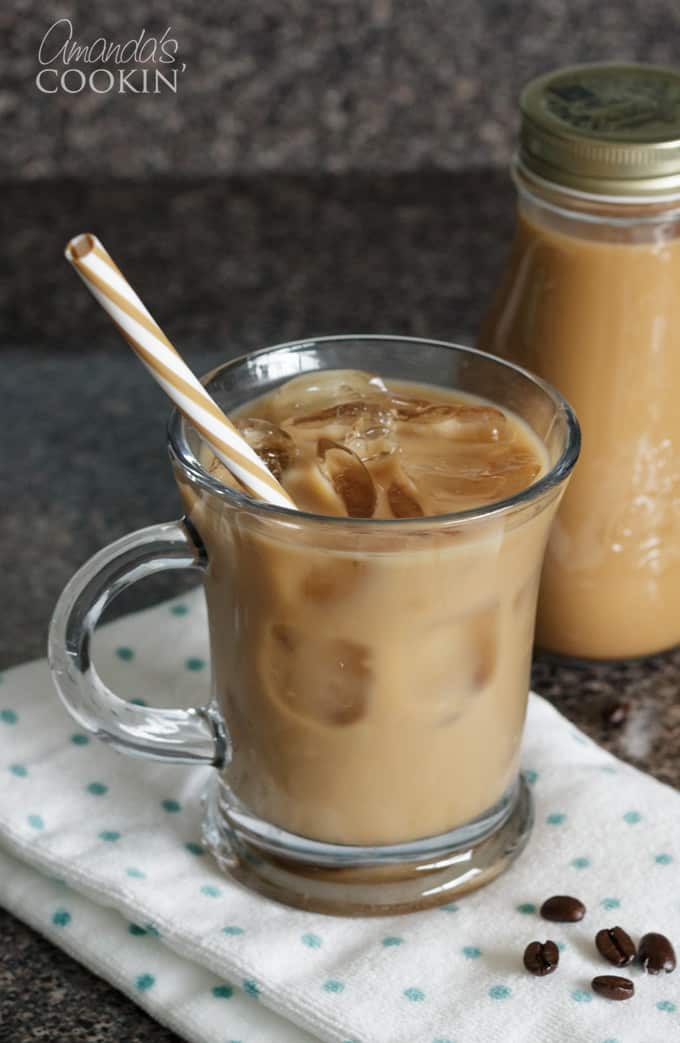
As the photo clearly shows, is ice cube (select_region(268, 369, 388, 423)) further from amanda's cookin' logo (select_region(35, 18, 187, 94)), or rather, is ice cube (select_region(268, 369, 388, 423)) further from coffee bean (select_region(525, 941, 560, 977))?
amanda's cookin' logo (select_region(35, 18, 187, 94))

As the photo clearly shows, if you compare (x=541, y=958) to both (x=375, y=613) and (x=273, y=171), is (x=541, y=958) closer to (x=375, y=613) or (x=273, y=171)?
(x=375, y=613)

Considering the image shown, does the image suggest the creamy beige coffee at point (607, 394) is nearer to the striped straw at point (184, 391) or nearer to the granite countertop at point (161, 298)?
the granite countertop at point (161, 298)

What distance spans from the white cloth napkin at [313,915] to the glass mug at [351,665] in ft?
0.08

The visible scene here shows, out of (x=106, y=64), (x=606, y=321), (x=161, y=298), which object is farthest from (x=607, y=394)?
(x=106, y=64)

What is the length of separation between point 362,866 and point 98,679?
0.18 meters

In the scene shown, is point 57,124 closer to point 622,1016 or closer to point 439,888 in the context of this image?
point 439,888

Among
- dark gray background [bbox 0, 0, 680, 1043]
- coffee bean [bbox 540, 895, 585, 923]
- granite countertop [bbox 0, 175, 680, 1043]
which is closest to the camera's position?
Result: coffee bean [bbox 540, 895, 585, 923]

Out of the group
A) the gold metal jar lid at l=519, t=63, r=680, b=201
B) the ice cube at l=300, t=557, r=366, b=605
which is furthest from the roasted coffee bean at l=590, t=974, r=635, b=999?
the gold metal jar lid at l=519, t=63, r=680, b=201

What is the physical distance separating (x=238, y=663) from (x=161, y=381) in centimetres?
16

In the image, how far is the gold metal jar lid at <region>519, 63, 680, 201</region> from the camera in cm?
90

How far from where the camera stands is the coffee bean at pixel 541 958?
2.57ft

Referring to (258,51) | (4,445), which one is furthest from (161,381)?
(258,51)

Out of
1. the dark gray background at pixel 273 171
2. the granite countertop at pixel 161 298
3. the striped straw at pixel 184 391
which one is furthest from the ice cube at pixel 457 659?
the dark gray background at pixel 273 171

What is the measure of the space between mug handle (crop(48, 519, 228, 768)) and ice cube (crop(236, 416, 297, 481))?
0.06 meters
